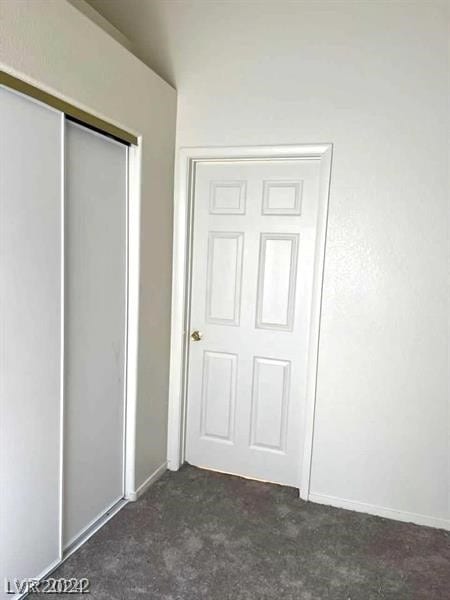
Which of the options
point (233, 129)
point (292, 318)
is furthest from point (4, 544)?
point (233, 129)

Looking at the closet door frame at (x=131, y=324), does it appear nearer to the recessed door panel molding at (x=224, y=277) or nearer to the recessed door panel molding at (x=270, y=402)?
the recessed door panel molding at (x=224, y=277)

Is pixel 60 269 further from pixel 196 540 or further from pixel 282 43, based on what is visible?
pixel 282 43

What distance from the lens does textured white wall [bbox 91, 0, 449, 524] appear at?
2238 millimetres

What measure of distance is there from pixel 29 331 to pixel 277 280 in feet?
4.69

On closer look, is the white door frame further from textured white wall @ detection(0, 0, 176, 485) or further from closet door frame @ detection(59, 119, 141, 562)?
closet door frame @ detection(59, 119, 141, 562)

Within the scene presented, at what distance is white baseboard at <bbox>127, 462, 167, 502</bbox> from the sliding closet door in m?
0.08

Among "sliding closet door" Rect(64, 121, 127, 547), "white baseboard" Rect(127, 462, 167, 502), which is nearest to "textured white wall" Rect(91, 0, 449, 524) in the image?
"sliding closet door" Rect(64, 121, 127, 547)

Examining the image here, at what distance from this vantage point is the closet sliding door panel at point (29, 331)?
5.17 ft

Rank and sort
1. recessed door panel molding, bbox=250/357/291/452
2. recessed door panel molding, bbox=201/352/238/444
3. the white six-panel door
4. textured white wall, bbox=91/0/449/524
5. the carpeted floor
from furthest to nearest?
recessed door panel molding, bbox=201/352/238/444 → recessed door panel molding, bbox=250/357/291/452 → the white six-panel door → textured white wall, bbox=91/0/449/524 → the carpeted floor

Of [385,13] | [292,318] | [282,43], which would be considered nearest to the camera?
[385,13]

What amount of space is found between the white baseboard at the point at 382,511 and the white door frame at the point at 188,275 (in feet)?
0.38

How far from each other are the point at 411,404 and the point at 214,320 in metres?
1.21

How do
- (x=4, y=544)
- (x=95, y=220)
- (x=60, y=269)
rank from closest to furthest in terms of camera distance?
(x=4, y=544) < (x=60, y=269) < (x=95, y=220)

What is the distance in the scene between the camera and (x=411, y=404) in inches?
92.7
